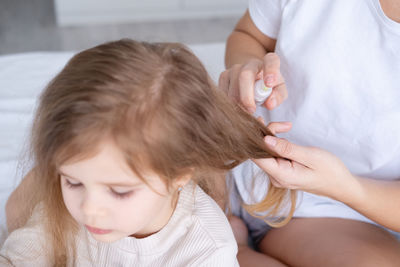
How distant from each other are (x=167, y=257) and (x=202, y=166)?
19 centimetres

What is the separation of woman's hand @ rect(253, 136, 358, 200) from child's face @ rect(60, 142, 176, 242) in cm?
19

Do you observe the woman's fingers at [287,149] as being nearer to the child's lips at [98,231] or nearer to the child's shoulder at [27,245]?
the child's lips at [98,231]

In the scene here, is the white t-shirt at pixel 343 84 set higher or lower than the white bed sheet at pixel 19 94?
higher

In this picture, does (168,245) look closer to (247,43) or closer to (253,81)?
(253,81)

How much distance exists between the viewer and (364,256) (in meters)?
0.80

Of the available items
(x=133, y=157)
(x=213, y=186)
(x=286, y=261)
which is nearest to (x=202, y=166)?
(x=133, y=157)

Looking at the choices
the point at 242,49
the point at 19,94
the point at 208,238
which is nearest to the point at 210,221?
the point at 208,238

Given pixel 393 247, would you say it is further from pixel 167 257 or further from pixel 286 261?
pixel 167 257

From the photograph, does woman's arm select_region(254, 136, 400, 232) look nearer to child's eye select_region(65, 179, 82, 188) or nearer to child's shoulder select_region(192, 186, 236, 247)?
child's shoulder select_region(192, 186, 236, 247)

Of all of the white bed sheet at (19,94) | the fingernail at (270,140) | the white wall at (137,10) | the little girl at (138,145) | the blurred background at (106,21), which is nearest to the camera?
the little girl at (138,145)

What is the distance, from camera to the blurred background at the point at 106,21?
282 cm

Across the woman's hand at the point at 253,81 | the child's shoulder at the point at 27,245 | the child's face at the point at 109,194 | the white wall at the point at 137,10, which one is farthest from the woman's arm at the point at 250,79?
the white wall at the point at 137,10

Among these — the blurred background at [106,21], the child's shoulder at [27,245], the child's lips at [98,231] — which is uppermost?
the child's lips at [98,231]

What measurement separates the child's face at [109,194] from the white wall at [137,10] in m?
2.54
